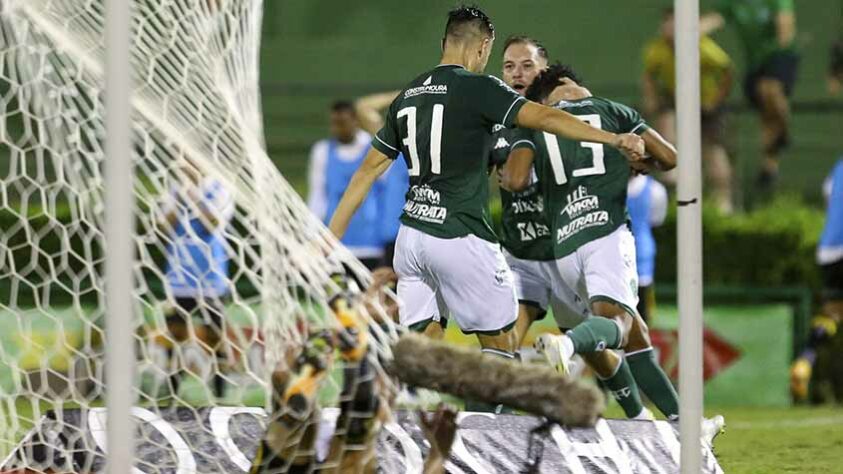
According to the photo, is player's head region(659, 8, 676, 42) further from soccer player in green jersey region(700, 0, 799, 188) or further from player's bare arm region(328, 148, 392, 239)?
player's bare arm region(328, 148, 392, 239)

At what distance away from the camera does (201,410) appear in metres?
7.31

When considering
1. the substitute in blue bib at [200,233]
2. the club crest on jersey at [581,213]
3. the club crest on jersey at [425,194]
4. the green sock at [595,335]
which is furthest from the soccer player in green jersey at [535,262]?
the substitute in blue bib at [200,233]

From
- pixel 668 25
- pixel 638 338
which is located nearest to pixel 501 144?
pixel 638 338

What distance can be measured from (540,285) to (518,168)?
83 centimetres

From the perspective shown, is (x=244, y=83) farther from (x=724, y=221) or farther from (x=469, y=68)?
(x=724, y=221)

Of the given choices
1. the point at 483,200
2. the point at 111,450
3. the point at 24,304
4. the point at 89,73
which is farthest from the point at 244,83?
the point at 24,304

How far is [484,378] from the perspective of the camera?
A: 19.7ft

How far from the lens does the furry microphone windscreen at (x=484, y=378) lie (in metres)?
5.97

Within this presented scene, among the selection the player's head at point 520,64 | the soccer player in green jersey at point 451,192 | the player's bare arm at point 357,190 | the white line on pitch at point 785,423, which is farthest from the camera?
the white line on pitch at point 785,423

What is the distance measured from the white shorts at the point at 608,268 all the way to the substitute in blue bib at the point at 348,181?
15.6 feet

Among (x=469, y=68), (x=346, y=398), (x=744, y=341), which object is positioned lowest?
(x=744, y=341)

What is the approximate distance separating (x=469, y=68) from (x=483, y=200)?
611 millimetres

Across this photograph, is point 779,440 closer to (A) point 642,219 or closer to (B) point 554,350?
(A) point 642,219

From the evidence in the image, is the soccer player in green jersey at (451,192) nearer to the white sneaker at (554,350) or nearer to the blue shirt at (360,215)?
the white sneaker at (554,350)
